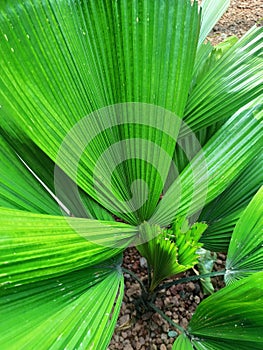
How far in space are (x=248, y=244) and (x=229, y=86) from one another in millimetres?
320

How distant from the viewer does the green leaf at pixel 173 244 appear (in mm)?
577

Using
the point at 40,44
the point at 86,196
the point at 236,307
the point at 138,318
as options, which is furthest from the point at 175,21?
the point at 138,318

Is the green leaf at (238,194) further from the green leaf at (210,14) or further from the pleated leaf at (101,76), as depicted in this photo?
the green leaf at (210,14)

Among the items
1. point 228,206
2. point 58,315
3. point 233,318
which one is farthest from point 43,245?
point 228,206

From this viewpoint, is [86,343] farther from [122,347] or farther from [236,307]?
[122,347]

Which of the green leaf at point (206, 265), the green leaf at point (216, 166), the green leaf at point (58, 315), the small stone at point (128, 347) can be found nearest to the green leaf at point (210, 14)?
the green leaf at point (216, 166)

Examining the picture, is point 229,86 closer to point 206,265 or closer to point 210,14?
point 210,14

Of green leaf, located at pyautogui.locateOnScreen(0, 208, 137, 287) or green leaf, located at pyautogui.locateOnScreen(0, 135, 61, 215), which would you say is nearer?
green leaf, located at pyautogui.locateOnScreen(0, 208, 137, 287)

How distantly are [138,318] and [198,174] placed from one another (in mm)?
460

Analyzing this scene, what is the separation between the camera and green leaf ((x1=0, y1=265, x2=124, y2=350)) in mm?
477

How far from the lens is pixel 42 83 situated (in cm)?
64

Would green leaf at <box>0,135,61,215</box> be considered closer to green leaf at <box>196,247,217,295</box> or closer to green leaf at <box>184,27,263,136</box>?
green leaf at <box>184,27,263,136</box>

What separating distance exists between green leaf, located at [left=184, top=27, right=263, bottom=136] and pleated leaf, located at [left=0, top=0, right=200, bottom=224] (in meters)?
0.10

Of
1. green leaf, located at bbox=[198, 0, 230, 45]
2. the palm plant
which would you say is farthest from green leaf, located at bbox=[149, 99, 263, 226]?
green leaf, located at bbox=[198, 0, 230, 45]
